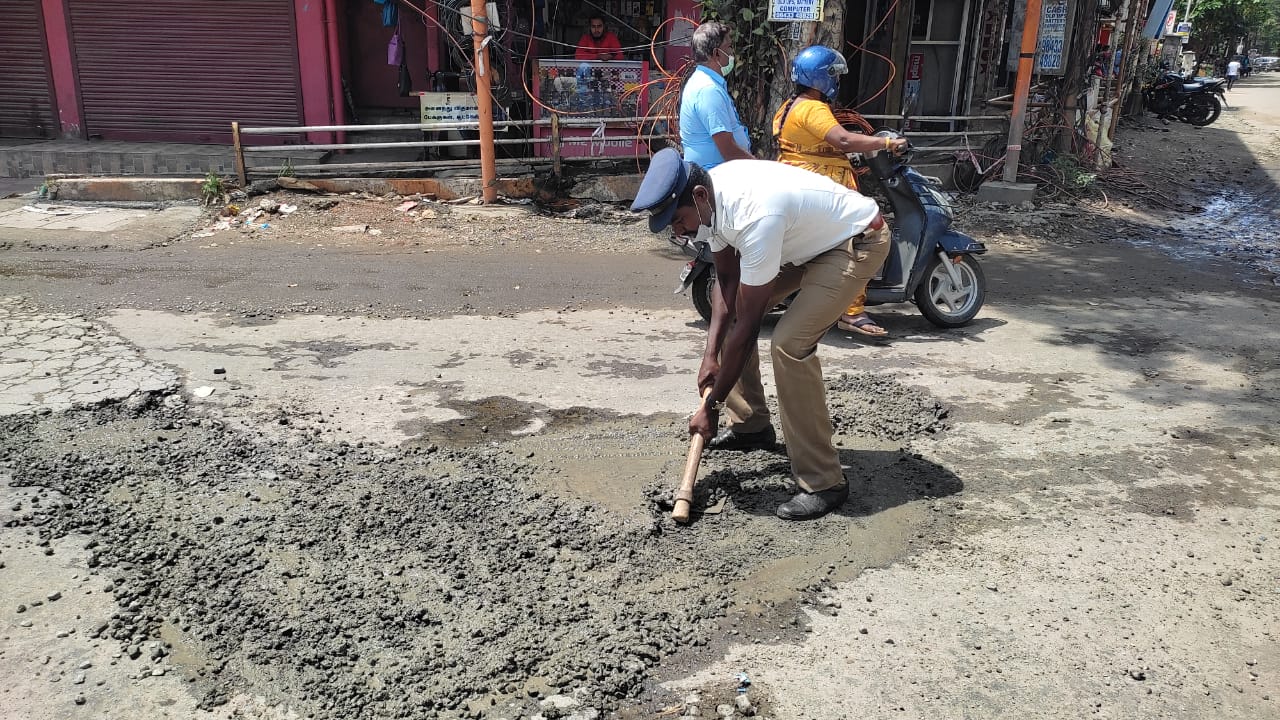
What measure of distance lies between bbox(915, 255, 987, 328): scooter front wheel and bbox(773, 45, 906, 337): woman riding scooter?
38.2 inches

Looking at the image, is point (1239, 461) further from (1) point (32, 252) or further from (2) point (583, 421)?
(1) point (32, 252)

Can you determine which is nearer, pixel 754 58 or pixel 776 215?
pixel 776 215

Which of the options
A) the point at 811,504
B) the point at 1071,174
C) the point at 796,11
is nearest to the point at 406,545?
the point at 811,504

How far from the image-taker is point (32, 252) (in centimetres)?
774

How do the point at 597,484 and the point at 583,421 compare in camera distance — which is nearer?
the point at 597,484

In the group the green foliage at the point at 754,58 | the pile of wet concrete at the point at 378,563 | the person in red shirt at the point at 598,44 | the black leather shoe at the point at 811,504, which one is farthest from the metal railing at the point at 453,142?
the black leather shoe at the point at 811,504

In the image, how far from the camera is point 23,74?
12062 millimetres

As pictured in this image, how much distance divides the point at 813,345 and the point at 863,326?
8.41ft

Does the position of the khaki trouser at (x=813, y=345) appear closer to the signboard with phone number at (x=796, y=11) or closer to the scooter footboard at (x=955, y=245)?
the scooter footboard at (x=955, y=245)

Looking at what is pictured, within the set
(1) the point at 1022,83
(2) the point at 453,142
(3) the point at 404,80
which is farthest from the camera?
(3) the point at 404,80

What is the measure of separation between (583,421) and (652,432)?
1.24 feet

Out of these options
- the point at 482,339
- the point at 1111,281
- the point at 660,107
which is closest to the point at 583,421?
the point at 482,339

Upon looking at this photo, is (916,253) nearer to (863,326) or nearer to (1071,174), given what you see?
(863,326)

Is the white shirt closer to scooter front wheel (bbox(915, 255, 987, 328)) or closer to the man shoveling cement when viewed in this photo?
the man shoveling cement
